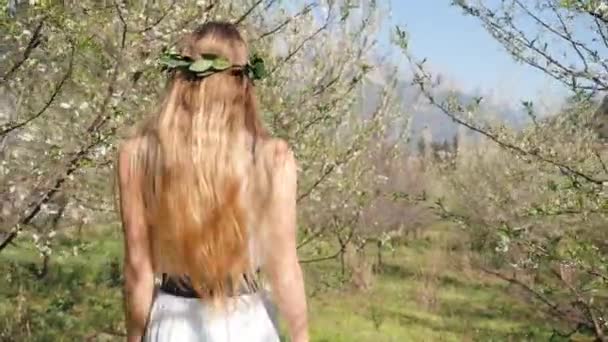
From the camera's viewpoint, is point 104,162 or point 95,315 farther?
point 95,315

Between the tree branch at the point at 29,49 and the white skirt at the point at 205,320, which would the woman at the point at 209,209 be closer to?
the white skirt at the point at 205,320

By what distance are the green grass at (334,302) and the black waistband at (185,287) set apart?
3.15m

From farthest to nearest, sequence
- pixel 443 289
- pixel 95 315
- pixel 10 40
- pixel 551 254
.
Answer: pixel 443 289 → pixel 95 315 → pixel 551 254 → pixel 10 40

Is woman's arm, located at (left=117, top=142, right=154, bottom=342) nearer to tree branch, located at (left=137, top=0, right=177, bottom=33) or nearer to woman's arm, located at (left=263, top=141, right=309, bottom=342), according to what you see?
woman's arm, located at (left=263, top=141, right=309, bottom=342)

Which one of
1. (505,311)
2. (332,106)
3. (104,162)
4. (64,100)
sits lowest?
(505,311)

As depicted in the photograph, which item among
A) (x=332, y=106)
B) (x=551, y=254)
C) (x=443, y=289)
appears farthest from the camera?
(x=443, y=289)

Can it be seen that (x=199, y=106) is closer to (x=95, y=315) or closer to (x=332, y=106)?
(x=332, y=106)

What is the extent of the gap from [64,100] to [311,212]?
656 cm

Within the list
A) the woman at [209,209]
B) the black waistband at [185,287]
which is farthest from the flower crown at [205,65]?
the black waistband at [185,287]

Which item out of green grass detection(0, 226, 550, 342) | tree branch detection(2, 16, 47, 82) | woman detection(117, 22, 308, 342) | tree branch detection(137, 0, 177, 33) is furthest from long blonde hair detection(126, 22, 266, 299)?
green grass detection(0, 226, 550, 342)

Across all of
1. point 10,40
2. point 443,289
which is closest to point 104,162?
point 10,40

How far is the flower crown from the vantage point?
266cm

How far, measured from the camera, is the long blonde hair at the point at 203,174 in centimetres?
259

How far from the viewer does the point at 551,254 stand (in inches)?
182
